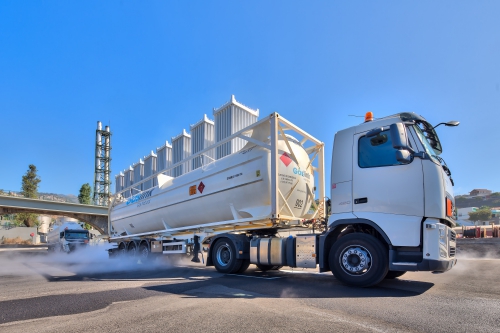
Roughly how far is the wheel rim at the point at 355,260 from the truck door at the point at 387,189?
537 mm

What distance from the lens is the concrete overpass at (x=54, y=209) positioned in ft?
123

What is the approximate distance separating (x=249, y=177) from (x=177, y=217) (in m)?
3.96

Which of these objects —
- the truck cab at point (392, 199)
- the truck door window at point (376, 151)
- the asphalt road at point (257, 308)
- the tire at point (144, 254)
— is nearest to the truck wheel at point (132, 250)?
the tire at point (144, 254)

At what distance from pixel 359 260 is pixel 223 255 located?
3982mm

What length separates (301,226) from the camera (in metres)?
8.33

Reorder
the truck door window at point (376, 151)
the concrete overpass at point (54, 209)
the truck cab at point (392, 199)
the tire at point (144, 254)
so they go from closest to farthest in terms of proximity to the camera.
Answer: the truck cab at point (392, 199) < the truck door window at point (376, 151) < the tire at point (144, 254) < the concrete overpass at point (54, 209)

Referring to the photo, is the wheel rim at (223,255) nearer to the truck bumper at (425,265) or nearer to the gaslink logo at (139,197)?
the truck bumper at (425,265)

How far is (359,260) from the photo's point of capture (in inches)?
229

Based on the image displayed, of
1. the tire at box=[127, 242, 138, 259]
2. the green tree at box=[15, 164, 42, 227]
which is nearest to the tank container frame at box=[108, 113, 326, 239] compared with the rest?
the tire at box=[127, 242, 138, 259]

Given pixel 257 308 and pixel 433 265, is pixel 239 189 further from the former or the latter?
pixel 433 265

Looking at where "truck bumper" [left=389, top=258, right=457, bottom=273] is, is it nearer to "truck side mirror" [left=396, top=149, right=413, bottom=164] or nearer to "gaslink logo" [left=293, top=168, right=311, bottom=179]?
"truck side mirror" [left=396, top=149, right=413, bottom=164]

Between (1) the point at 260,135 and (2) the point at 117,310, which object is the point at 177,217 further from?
(2) the point at 117,310

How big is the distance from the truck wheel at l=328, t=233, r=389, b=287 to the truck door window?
1311 millimetres

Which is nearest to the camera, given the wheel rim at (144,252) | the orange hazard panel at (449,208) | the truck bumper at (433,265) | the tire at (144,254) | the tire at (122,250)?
the truck bumper at (433,265)
